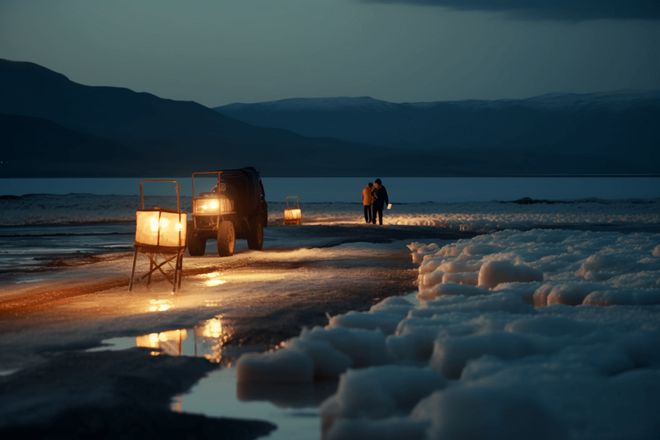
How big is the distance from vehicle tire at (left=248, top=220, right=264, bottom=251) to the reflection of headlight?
5.31ft

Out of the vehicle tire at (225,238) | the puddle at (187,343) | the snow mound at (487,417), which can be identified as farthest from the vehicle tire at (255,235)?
the snow mound at (487,417)

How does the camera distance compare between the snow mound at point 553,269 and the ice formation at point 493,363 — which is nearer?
the ice formation at point 493,363

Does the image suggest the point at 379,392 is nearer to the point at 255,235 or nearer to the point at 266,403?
the point at 266,403

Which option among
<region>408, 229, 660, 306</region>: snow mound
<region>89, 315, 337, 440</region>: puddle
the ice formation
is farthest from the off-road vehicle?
<region>89, 315, 337, 440</region>: puddle

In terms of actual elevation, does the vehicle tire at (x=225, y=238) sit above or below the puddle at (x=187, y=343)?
above

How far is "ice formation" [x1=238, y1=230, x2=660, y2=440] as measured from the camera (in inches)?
231

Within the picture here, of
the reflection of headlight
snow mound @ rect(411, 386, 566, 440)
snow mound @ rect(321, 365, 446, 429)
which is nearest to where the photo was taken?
snow mound @ rect(411, 386, 566, 440)

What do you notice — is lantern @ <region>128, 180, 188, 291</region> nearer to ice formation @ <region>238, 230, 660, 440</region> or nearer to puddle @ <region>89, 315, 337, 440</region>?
ice formation @ <region>238, 230, 660, 440</region>

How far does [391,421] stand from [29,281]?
495 inches

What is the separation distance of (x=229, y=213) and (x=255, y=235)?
4.96 ft

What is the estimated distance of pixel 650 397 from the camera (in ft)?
22.6

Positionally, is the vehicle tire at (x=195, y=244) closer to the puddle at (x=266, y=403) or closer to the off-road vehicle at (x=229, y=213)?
the off-road vehicle at (x=229, y=213)

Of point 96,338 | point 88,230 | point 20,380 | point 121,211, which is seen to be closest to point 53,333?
point 96,338

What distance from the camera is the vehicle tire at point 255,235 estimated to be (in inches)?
992
